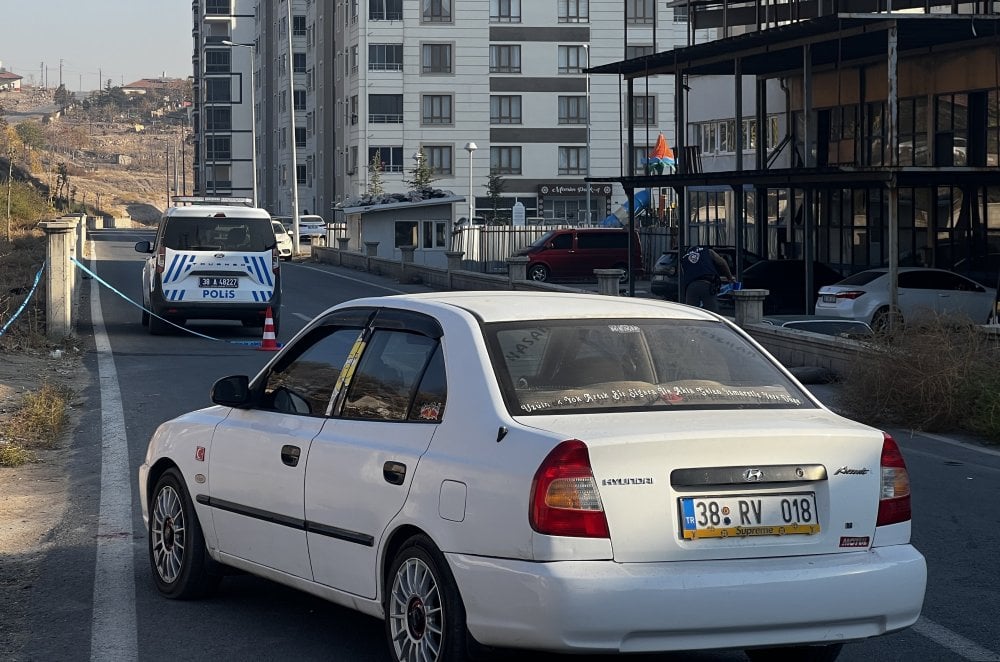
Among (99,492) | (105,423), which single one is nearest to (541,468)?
(99,492)

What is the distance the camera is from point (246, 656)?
6160mm

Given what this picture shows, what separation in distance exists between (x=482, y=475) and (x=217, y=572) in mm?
2530

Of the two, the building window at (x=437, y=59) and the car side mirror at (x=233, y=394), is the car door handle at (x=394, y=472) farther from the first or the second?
the building window at (x=437, y=59)

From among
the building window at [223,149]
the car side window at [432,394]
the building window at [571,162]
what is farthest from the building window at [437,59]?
the car side window at [432,394]

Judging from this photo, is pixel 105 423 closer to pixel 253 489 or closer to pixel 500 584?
pixel 253 489

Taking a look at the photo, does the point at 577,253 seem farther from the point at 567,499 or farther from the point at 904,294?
the point at 567,499

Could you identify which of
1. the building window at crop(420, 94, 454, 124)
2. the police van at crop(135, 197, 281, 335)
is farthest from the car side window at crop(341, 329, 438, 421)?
the building window at crop(420, 94, 454, 124)

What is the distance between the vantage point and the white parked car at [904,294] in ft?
85.9

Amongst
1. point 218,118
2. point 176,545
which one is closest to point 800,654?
point 176,545

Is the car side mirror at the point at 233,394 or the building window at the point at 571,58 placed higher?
the building window at the point at 571,58

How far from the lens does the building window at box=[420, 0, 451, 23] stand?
8056 cm

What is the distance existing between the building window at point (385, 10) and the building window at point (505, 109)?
709 cm

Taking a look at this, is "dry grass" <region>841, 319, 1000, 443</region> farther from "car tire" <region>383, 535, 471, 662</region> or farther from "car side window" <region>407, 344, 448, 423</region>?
"car tire" <region>383, 535, 471, 662</region>

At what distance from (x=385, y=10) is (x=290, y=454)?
76.2m
